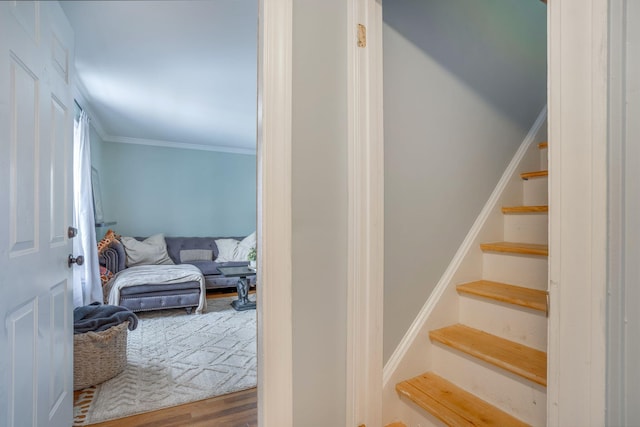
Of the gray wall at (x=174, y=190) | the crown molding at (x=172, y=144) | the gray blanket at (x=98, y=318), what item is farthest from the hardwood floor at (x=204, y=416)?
the crown molding at (x=172, y=144)

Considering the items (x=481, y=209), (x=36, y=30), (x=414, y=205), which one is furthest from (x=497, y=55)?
(x=36, y=30)

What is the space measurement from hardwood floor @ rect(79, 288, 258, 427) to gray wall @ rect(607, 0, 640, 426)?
168cm

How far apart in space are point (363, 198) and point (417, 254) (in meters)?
0.45

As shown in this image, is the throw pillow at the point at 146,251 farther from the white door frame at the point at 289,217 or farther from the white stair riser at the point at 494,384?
the white stair riser at the point at 494,384

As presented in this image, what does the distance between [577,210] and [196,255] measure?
5025mm

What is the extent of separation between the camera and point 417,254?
4.59 feet

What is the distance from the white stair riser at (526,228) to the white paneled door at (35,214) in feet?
7.18

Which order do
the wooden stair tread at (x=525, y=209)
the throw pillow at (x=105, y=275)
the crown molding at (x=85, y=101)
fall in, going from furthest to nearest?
the throw pillow at (x=105, y=275)
the crown molding at (x=85, y=101)
the wooden stair tread at (x=525, y=209)

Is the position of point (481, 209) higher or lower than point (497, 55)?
lower

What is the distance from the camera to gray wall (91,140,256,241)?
475cm

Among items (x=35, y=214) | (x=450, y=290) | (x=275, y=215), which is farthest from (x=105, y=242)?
(x=450, y=290)

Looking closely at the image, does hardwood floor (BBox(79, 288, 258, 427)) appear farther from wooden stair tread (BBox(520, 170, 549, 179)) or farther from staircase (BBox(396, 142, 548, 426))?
wooden stair tread (BBox(520, 170, 549, 179))

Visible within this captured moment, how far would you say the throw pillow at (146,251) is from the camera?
169 inches

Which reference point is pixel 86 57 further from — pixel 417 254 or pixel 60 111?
pixel 417 254
